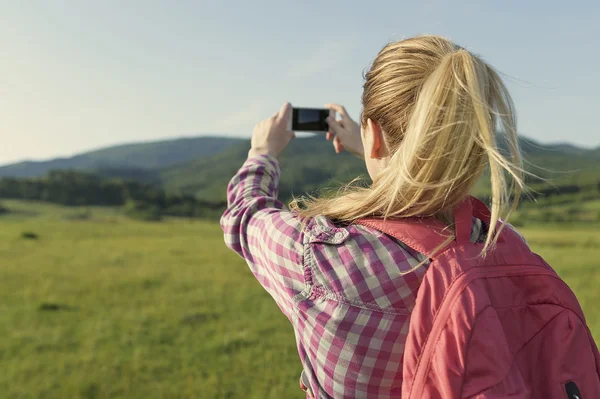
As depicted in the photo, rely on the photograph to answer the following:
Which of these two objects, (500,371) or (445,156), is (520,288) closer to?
(500,371)

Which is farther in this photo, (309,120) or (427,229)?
(309,120)

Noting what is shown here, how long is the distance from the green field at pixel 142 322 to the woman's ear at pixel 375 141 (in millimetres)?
3616

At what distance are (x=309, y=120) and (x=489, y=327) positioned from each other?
1.14m

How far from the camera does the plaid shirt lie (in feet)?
4.28

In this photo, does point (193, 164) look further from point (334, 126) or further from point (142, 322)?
point (334, 126)

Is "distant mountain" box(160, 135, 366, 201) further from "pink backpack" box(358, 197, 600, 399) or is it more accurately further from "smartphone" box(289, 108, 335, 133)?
"pink backpack" box(358, 197, 600, 399)

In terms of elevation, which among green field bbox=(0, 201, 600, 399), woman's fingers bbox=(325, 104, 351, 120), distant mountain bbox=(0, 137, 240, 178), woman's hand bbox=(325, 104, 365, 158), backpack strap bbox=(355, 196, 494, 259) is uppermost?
woman's fingers bbox=(325, 104, 351, 120)

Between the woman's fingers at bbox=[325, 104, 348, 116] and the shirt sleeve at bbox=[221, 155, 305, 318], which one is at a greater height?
the woman's fingers at bbox=[325, 104, 348, 116]

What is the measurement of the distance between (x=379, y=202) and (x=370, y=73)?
1.27 ft

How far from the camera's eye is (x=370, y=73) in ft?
4.87

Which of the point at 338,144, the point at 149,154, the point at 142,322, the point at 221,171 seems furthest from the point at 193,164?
the point at 338,144

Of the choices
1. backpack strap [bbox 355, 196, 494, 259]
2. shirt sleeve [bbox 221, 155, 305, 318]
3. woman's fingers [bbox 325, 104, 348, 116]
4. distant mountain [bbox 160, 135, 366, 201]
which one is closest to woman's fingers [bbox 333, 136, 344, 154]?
woman's fingers [bbox 325, 104, 348, 116]

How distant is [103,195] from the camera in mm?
29938

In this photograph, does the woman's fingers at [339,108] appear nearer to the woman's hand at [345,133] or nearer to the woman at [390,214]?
the woman's hand at [345,133]
